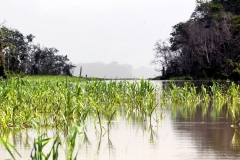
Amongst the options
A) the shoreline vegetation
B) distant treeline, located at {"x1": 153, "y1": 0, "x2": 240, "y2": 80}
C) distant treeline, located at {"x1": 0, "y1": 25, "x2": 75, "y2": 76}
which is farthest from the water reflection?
distant treeline, located at {"x1": 0, "y1": 25, "x2": 75, "y2": 76}

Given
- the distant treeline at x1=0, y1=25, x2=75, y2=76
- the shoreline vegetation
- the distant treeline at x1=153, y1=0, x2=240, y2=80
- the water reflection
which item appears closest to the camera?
the water reflection

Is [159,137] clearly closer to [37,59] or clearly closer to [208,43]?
[208,43]

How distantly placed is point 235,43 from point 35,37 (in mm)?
45610

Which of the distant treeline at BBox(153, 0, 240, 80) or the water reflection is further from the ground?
the distant treeline at BBox(153, 0, 240, 80)

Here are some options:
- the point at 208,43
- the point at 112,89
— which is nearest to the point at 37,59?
the point at 208,43

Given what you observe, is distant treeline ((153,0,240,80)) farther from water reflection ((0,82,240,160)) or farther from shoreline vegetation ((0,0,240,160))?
water reflection ((0,82,240,160))

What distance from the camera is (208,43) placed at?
58.3 meters

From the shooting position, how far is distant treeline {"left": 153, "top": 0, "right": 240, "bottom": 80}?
52.3m

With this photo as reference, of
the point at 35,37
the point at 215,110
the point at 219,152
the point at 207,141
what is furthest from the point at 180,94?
the point at 35,37

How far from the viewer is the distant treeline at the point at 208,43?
52344 mm

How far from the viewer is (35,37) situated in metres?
87.6

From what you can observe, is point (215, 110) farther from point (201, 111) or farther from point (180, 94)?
point (180, 94)

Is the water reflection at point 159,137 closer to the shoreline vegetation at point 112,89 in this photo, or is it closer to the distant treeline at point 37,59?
the shoreline vegetation at point 112,89

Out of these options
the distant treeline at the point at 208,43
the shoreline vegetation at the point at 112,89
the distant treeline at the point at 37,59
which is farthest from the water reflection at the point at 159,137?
the distant treeline at the point at 37,59
